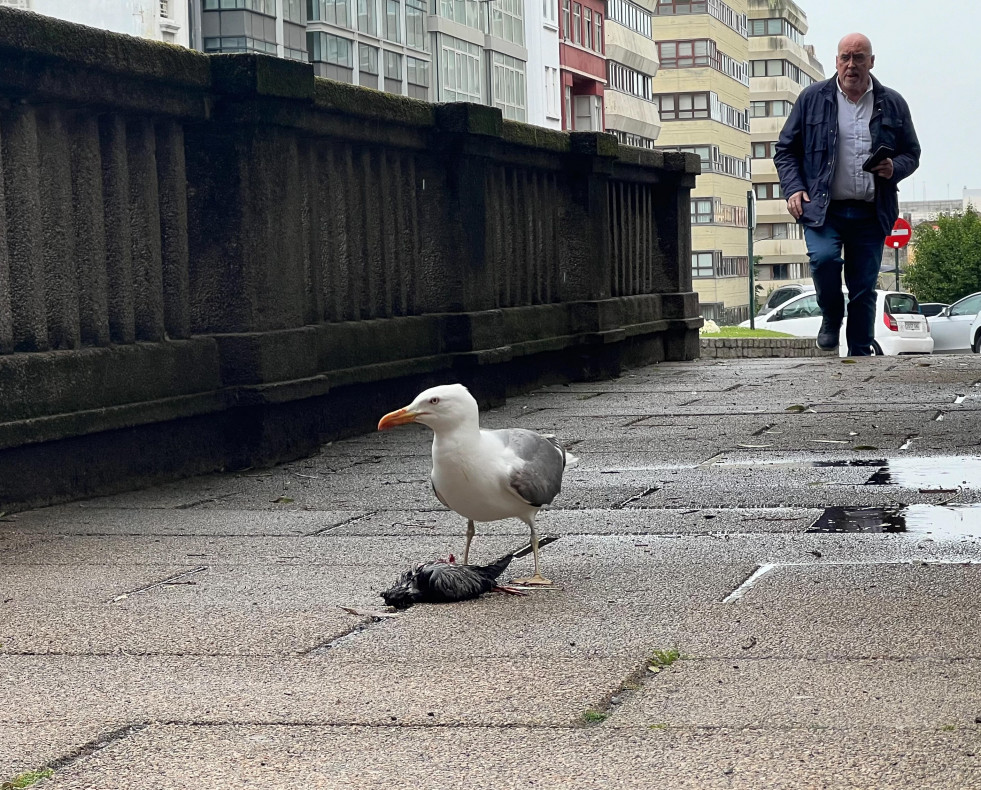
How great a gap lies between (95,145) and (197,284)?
3.26 ft

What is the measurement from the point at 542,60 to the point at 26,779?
7998 centimetres

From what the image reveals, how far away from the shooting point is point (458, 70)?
71.8 metres

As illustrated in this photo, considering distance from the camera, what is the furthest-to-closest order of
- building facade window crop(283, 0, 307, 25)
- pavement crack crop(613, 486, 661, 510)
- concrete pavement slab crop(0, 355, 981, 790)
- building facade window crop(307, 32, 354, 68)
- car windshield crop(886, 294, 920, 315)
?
building facade window crop(307, 32, 354, 68) → building facade window crop(283, 0, 307, 25) → car windshield crop(886, 294, 920, 315) → pavement crack crop(613, 486, 661, 510) → concrete pavement slab crop(0, 355, 981, 790)

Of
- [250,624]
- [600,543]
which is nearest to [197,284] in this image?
[600,543]

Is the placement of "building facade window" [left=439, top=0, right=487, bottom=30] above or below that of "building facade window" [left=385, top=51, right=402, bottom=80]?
above

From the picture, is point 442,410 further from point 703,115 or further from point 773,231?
point 773,231

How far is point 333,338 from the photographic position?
8.75 m

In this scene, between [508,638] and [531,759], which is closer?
[531,759]

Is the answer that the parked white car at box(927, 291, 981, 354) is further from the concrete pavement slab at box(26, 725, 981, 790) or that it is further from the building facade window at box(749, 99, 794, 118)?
the building facade window at box(749, 99, 794, 118)

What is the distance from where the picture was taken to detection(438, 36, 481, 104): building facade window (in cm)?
6975

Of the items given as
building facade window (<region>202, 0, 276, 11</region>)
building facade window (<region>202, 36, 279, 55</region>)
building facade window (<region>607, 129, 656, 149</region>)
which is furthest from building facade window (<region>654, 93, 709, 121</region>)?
building facade window (<region>202, 0, 276, 11</region>)

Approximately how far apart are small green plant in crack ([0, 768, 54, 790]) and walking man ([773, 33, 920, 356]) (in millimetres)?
9259

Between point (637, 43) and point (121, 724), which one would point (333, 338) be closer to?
point (121, 724)

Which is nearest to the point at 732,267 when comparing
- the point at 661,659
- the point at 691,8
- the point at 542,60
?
the point at 691,8
